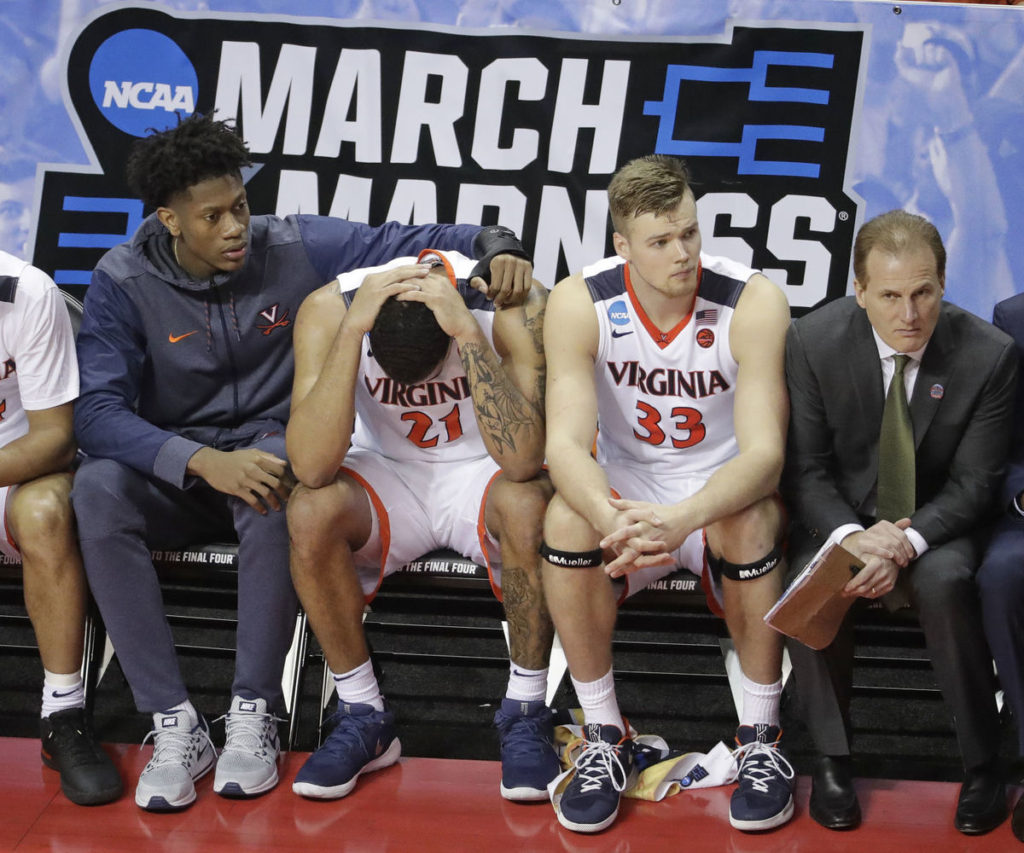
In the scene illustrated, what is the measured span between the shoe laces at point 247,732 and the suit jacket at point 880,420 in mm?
1357

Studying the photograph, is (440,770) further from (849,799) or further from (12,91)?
(12,91)

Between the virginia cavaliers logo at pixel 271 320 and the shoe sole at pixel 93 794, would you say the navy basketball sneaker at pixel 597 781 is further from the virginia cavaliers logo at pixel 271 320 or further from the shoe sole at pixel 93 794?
the virginia cavaliers logo at pixel 271 320

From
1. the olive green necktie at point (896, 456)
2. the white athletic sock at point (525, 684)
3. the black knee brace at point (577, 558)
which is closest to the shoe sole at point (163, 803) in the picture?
the white athletic sock at point (525, 684)

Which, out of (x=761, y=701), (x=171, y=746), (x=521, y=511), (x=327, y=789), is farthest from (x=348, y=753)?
(x=761, y=701)

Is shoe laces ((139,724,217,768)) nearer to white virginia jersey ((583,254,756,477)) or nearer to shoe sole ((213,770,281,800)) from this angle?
shoe sole ((213,770,281,800))

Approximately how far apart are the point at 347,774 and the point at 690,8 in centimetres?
257

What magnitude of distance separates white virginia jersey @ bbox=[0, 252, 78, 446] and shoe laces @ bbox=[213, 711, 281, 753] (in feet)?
3.07

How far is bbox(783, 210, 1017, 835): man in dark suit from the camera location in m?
2.58

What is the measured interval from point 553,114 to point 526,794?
7.21ft

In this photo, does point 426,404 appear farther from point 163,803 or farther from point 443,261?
point 163,803

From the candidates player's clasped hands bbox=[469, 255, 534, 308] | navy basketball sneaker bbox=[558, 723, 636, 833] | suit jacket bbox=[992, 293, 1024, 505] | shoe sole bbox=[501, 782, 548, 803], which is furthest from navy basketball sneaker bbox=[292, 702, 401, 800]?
suit jacket bbox=[992, 293, 1024, 505]

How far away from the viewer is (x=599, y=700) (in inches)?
108

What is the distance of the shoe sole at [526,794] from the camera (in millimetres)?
2703

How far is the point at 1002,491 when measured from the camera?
2.82 metres
